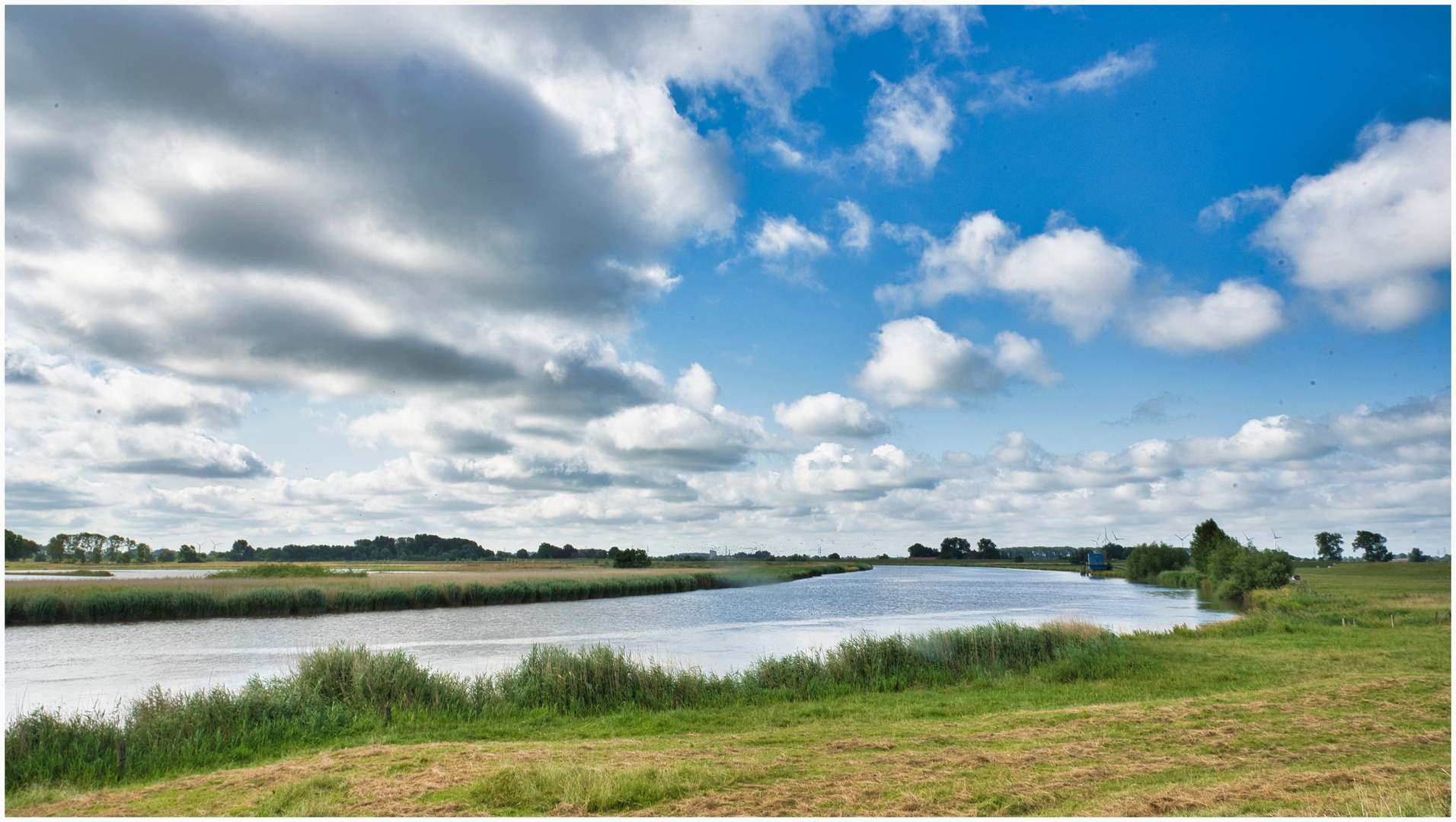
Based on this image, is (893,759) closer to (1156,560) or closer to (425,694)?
(425,694)

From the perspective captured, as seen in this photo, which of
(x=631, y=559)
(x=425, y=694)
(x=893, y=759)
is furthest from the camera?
(x=631, y=559)

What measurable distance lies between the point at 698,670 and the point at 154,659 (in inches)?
919

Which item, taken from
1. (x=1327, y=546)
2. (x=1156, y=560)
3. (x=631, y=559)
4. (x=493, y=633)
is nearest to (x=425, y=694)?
(x=493, y=633)

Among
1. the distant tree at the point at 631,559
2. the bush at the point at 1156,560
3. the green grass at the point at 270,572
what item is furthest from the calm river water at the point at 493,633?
the bush at the point at 1156,560

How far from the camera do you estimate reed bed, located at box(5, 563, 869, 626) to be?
142 ft

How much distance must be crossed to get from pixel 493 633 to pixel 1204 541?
3650 inches

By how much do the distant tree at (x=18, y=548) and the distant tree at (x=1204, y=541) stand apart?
150821 mm

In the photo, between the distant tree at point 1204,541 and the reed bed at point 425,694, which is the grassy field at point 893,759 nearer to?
the reed bed at point 425,694

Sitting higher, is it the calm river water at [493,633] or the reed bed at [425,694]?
the reed bed at [425,694]

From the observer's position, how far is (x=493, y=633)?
134 feet

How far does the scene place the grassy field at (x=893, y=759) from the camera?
948 centimetres

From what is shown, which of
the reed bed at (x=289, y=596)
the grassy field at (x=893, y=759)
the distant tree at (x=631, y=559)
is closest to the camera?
the grassy field at (x=893, y=759)

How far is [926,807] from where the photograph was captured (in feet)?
30.6

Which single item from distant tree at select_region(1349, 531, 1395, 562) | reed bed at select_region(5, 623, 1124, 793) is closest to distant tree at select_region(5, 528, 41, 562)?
reed bed at select_region(5, 623, 1124, 793)
